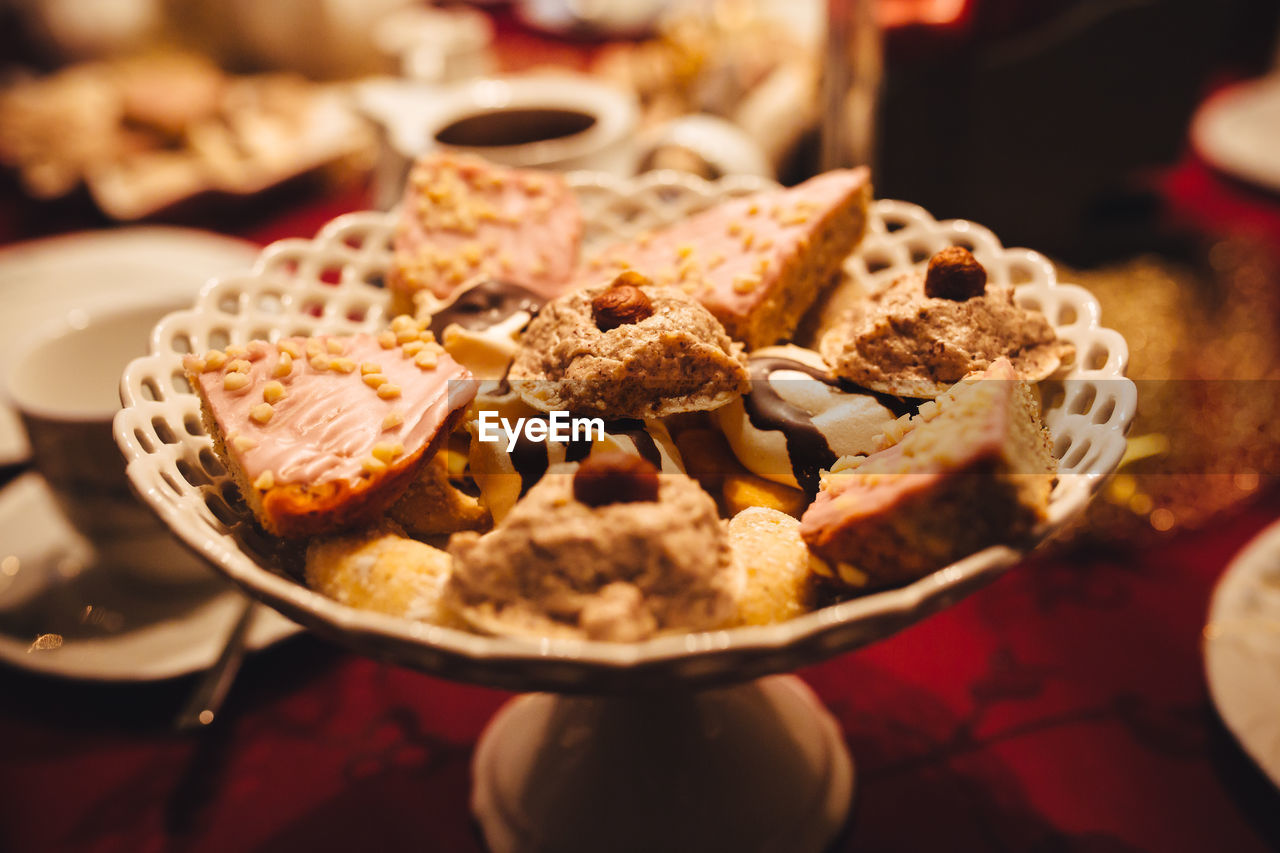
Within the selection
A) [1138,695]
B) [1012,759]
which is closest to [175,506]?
[1012,759]

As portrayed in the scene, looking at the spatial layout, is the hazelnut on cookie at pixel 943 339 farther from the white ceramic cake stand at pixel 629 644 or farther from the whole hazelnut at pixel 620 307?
the whole hazelnut at pixel 620 307

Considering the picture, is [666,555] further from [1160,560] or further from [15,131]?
[15,131]

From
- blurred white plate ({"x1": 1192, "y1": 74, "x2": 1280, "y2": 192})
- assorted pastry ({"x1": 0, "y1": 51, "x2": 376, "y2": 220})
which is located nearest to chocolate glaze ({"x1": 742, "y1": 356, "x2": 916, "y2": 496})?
assorted pastry ({"x1": 0, "y1": 51, "x2": 376, "y2": 220})

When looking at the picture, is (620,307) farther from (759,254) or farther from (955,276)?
(955,276)

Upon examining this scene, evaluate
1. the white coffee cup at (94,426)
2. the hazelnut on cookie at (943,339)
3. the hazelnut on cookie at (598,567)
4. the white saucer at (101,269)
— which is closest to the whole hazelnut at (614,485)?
the hazelnut on cookie at (598,567)

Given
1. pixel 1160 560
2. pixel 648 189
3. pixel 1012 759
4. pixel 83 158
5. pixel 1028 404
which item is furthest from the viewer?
pixel 83 158

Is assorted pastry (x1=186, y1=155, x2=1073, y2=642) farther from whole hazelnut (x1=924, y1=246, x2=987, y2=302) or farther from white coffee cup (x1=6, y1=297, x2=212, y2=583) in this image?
white coffee cup (x1=6, y1=297, x2=212, y2=583)

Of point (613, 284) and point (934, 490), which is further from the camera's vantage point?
point (613, 284)

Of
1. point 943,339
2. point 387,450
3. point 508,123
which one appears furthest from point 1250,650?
point 508,123
